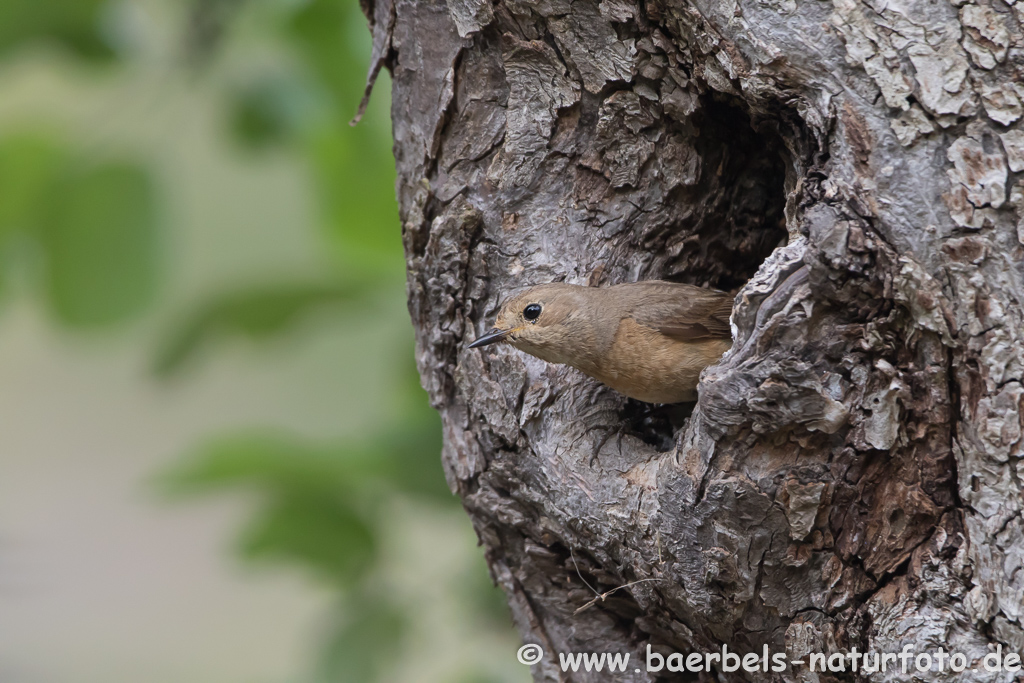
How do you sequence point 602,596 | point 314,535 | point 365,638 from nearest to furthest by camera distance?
point 602,596 < point 314,535 < point 365,638

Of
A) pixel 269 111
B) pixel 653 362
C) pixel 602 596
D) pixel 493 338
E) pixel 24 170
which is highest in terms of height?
pixel 269 111

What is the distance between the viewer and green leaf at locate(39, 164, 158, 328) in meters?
3.41

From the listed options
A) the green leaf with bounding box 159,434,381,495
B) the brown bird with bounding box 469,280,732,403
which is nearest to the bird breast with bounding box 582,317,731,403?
the brown bird with bounding box 469,280,732,403

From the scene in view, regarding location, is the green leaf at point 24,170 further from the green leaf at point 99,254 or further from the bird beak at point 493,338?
the bird beak at point 493,338

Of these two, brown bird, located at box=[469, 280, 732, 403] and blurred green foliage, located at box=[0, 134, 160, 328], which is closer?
brown bird, located at box=[469, 280, 732, 403]

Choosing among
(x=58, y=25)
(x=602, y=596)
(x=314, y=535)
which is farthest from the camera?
(x=314, y=535)

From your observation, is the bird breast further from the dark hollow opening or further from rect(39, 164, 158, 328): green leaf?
rect(39, 164, 158, 328): green leaf

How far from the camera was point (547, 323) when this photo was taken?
123 inches

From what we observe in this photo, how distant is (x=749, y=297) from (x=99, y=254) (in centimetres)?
245

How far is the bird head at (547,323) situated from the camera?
311 centimetres

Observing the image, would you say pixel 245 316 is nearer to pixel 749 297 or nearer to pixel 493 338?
pixel 493 338

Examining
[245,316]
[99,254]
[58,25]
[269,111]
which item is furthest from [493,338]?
[58,25]

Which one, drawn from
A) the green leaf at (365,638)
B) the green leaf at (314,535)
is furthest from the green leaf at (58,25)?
the green leaf at (365,638)

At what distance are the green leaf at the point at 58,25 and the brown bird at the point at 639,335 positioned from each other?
210cm
